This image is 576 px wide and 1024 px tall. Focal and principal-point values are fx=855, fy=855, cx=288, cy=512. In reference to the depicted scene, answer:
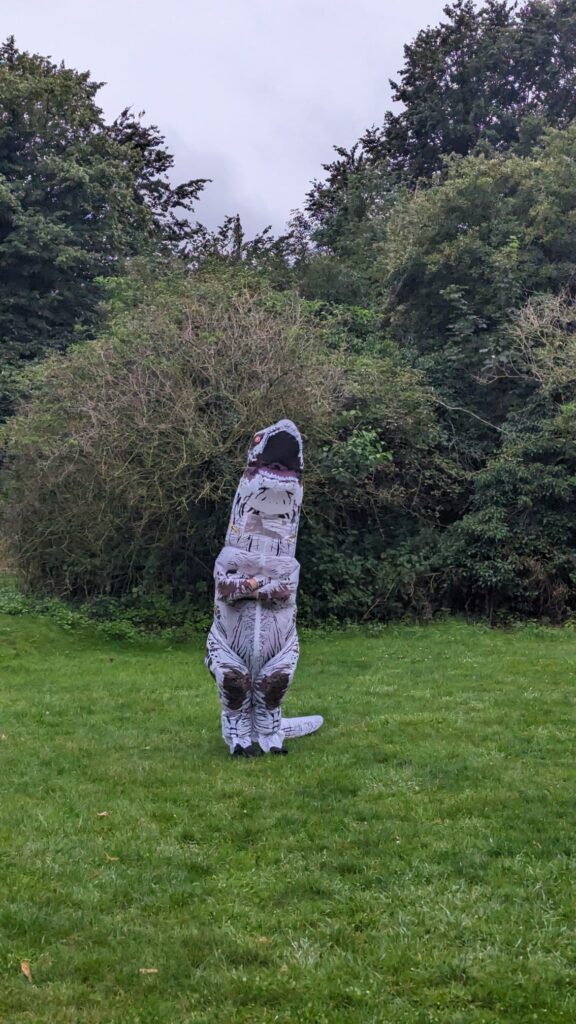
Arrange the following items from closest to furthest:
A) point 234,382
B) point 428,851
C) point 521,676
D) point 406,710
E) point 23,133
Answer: point 428,851 < point 406,710 < point 521,676 < point 234,382 < point 23,133

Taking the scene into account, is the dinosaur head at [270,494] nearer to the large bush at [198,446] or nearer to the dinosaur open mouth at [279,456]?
the dinosaur open mouth at [279,456]

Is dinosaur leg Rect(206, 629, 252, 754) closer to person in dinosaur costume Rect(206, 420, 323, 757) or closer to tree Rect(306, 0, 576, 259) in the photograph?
person in dinosaur costume Rect(206, 420, 323, 757)

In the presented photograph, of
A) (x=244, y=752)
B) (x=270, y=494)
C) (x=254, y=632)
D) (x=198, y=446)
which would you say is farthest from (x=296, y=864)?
(x=198, y=446)

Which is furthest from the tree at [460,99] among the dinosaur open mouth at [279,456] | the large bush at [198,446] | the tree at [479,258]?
the dinosaur open mouth at [279,456]

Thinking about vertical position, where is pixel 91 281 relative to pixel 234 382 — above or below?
above

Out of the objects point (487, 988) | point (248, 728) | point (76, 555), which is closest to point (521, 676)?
point (248, 728)

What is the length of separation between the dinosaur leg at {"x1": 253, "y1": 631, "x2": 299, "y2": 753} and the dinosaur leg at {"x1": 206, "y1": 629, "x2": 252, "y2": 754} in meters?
0.09

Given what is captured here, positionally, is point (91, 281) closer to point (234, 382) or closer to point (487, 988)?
point (234, 382)

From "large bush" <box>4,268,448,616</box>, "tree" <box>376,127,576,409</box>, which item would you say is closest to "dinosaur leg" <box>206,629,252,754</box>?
"large bush" <box>4,268,448,616</box>

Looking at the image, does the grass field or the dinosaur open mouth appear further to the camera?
the dinosaur open mouth

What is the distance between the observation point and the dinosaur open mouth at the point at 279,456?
7.91 meters

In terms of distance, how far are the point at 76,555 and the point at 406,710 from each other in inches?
341

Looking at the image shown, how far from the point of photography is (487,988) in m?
3.72

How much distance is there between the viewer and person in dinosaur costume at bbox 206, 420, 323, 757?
7750 millimetres
